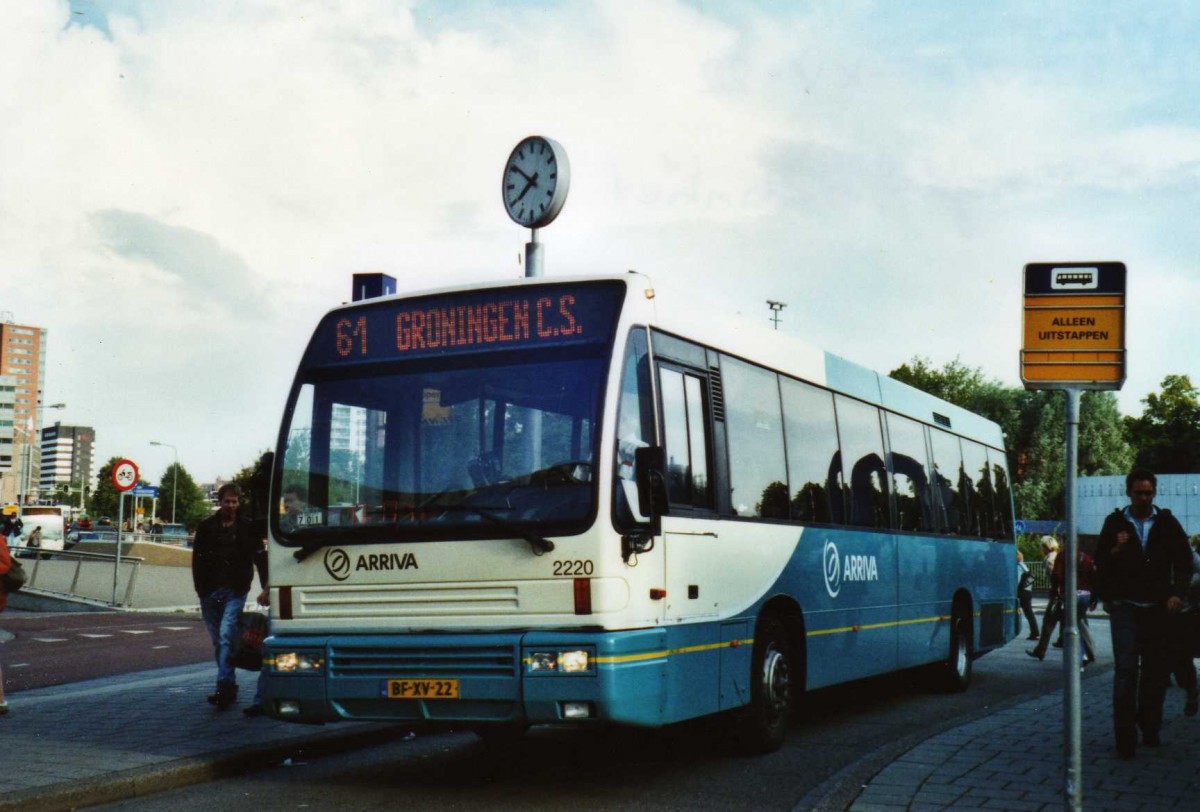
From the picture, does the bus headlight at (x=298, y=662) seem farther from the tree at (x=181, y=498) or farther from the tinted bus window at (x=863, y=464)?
the tree at (x=181, y=498)

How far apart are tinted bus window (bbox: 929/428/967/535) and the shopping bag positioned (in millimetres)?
6607

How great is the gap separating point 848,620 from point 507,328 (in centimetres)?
430

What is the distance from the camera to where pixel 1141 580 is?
8.55m

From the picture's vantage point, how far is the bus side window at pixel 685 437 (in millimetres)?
7930

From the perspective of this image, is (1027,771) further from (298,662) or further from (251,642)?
(251,642)

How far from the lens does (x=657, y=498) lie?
7066 mm

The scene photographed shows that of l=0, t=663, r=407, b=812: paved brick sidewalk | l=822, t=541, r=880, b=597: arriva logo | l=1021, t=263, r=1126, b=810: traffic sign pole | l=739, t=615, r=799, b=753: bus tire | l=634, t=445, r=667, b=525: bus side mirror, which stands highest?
l=1021, t=263, r=1126, b=810: traffic sign pole

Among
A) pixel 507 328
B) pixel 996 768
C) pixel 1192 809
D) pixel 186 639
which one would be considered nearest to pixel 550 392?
pixel 507 328

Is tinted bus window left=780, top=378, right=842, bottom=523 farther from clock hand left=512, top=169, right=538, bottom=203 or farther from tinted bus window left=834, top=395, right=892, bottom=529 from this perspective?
clock hand left=512, top=169, right=538, bottom=203

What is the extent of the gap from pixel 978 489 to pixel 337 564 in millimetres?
9224

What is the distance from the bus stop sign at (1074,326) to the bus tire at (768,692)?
10.3 ft

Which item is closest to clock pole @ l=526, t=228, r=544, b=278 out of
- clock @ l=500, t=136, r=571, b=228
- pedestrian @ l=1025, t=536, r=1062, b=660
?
clock @ l=500, t=136, r=571, b=228

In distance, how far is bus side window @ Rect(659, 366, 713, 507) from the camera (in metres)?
7.93

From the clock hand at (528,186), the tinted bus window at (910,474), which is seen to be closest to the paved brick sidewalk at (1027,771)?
the tinted bus window at (910,474)
